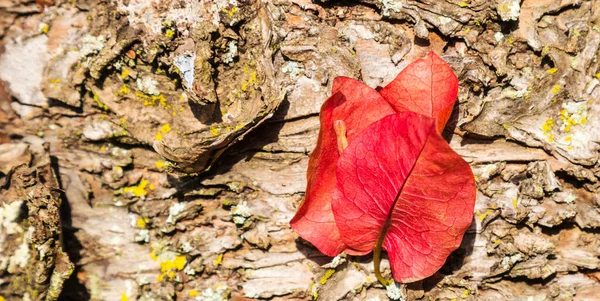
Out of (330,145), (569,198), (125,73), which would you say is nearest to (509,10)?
(569,198)

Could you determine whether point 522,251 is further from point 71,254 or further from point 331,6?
point 71,254

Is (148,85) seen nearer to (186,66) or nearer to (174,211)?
(186,66)

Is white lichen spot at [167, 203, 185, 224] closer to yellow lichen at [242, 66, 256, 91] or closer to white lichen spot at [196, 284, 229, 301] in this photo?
white lichen spot at [196, 284, 229, 301]

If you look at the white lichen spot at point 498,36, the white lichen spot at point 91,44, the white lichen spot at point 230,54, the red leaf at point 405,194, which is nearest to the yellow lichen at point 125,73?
the white lichen spot at point 91,44

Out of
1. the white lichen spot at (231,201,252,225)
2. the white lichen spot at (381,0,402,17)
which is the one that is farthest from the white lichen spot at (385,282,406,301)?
the white lichen spot at (381,0,402,17)

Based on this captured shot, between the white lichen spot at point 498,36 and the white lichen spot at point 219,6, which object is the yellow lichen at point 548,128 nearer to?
the white lichen spot at point 498,36

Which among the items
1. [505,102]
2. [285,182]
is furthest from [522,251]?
[285,182]
